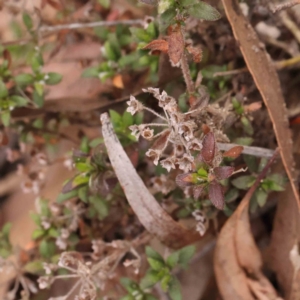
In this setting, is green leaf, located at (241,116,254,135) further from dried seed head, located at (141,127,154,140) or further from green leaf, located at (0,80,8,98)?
green leaf, located at (0,80,8,98)

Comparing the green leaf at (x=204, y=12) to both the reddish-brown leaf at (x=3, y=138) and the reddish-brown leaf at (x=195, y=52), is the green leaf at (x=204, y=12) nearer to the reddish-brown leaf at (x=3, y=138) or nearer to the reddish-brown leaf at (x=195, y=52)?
the reddish-brown leaf at (x=195, y=52)

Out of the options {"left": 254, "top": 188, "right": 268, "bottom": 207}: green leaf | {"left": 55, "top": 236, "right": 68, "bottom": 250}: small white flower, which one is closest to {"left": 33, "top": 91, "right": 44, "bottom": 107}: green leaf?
{"left": 55, "top": 236, "right": 68, "bottom": 250}: small white flower

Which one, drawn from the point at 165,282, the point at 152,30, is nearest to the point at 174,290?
the point at 165,282

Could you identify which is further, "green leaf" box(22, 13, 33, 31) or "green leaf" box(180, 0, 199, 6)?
"green leaf" box(22, 13, 33, 31)

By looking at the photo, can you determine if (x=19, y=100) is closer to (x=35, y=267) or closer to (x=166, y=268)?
(x=35, y=267)

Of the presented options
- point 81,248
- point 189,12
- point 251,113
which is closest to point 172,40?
point 189,12

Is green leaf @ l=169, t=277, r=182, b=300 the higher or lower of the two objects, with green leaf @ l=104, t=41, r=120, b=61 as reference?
lower

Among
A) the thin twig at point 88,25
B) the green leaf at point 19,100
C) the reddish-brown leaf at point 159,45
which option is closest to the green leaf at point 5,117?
the green leaf at point 19,100
